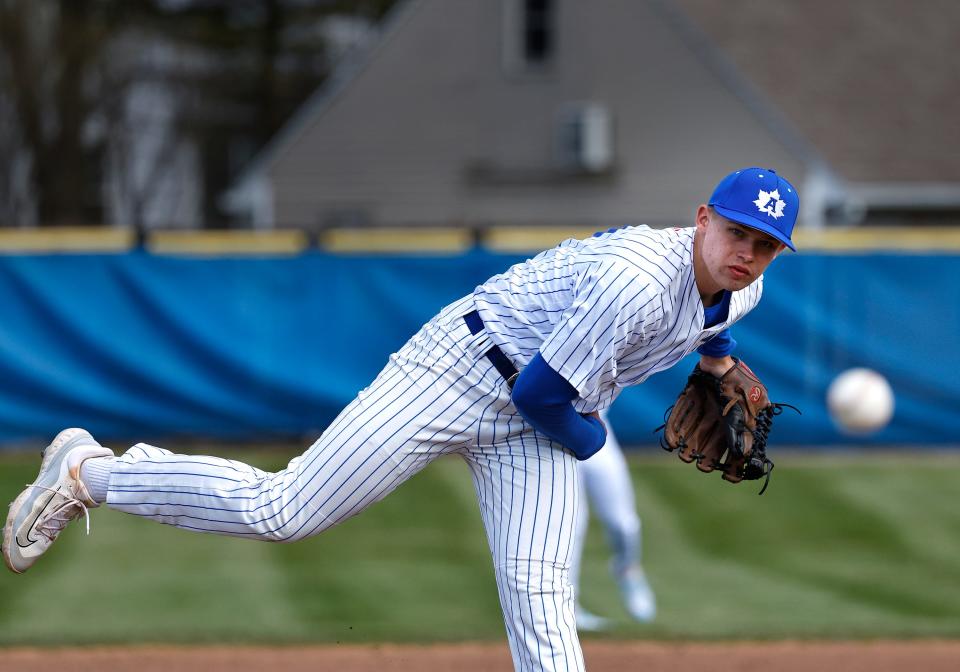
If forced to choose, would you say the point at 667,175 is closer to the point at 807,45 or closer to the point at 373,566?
the point at 807,45

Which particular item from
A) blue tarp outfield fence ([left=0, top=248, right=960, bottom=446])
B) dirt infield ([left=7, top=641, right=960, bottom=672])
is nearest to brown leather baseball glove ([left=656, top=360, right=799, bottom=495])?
dirt infield ([left=7, top=641, right=960, bottom=672])

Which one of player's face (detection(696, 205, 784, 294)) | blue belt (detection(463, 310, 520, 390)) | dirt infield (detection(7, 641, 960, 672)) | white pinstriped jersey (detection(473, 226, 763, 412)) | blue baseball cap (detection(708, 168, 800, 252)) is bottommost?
dirt infield (detection(7, 641, 960, 672))

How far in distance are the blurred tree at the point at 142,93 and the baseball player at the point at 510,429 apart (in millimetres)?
16941

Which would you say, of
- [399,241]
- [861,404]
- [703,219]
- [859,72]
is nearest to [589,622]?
[861,404]

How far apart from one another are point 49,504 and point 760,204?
81.2 inches

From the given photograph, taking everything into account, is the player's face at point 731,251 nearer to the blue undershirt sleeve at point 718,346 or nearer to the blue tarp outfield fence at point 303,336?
the blue undershirt sleeve at point 718,346

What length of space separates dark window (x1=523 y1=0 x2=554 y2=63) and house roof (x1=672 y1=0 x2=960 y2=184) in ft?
6.68

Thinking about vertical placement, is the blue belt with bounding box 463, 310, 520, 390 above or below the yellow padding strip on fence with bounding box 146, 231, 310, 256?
above

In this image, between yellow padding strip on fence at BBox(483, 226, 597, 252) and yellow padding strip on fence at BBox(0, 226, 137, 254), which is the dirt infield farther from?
yellow padding strip on fence at BBox(0, 226, 137, 254)

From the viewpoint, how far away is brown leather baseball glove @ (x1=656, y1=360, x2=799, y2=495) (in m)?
3.76

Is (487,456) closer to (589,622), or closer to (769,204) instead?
(769,204)

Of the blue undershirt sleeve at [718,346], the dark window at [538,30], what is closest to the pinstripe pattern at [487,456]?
the blue undershirt sleeve at [718,346]

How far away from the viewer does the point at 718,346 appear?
3840 mm

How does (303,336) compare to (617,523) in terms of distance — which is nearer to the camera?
(617,523)
